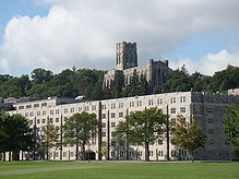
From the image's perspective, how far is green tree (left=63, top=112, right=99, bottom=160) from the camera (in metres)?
130

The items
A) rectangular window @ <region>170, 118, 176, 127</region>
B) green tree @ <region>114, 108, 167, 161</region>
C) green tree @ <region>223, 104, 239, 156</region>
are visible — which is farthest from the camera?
rectangular window @ <region>170, 118, 176, 127</region>

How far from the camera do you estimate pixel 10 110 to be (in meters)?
188

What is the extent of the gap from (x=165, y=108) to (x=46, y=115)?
50.1m

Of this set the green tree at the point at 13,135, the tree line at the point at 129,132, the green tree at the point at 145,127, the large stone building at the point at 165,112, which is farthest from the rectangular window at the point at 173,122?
the green tree at the point at 13,135

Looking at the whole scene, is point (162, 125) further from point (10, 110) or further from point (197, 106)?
point (10, 110)

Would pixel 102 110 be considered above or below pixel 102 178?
above

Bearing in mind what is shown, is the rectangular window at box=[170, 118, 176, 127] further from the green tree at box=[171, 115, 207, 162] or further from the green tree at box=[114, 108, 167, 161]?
the green tree at box=[171, 115, 207, 162]

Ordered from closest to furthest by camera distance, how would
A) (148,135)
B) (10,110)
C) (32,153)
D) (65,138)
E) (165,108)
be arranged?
(148,135) → (165,108) → (65,138) → (32,153) → (10,110)

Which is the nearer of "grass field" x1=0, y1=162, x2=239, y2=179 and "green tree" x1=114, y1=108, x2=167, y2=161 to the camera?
"grass field" x1=0, y1=162, x2=239, y2=179

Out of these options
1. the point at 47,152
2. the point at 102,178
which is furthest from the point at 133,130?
the point at 102,178

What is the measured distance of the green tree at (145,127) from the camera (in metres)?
116

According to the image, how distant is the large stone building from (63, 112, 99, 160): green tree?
7.44 metres

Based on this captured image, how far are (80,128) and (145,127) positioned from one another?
72.7ft

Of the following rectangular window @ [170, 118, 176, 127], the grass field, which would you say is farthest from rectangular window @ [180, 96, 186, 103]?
the grass field
